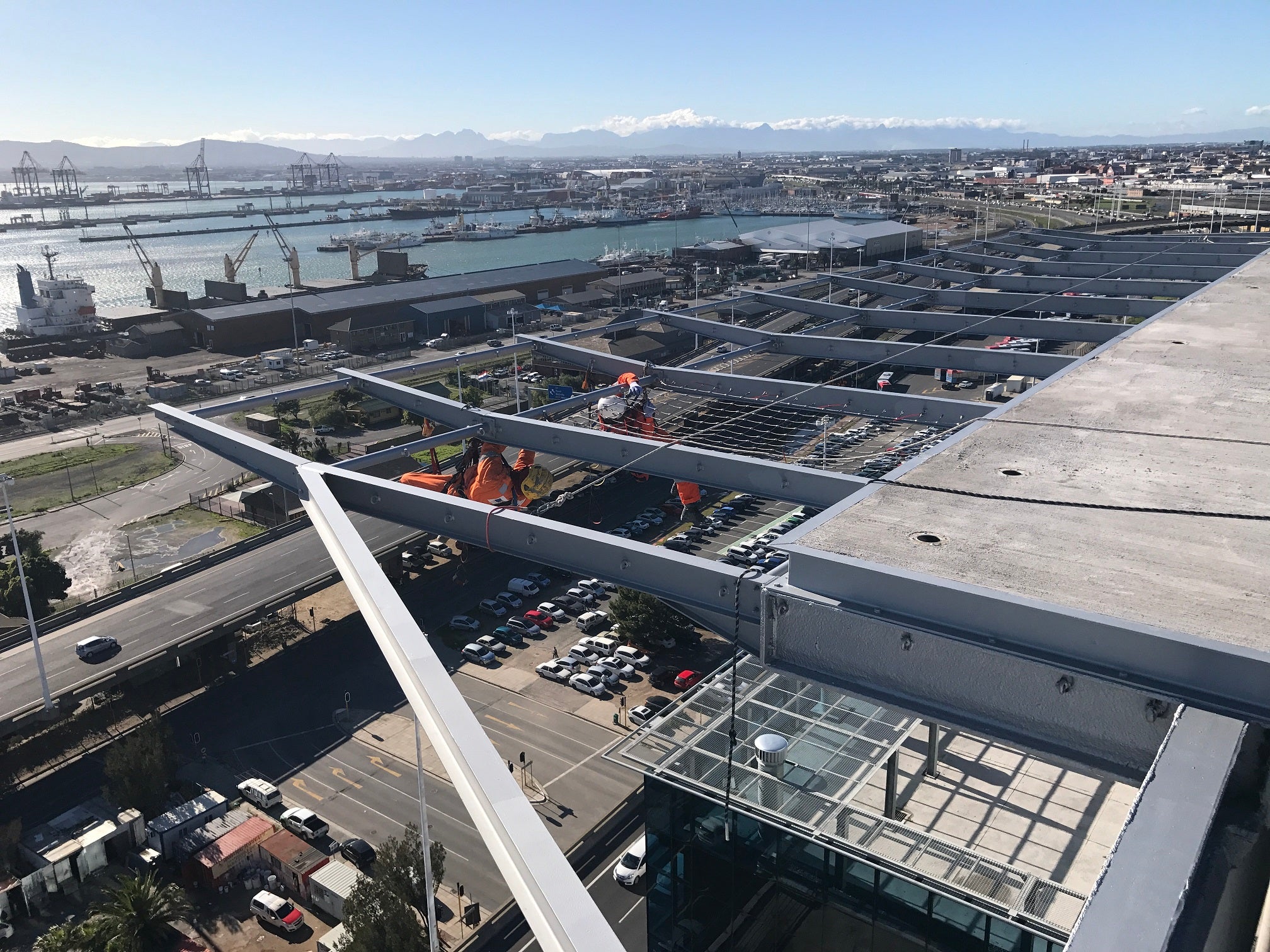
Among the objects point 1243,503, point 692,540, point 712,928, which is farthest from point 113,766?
point 1243,503

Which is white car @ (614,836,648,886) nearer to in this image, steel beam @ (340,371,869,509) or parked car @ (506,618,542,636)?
steel beam @ (340,371,869,509)

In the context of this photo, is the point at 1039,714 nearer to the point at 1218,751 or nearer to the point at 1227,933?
the point at 1218,751

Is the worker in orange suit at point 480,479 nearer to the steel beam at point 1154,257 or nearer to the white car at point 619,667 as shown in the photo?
the white car at point 619,667

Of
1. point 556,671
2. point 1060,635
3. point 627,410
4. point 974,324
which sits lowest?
point 556,671

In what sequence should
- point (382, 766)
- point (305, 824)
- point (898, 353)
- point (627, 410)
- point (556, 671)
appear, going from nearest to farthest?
point (305, 824) → point (382, 766) → point (627, 410) → point (898, 353) → point (556, 671)

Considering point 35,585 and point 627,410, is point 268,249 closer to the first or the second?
point 35,585

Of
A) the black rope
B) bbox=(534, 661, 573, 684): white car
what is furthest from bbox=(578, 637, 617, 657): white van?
the black rope

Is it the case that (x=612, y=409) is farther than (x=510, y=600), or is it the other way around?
(x=510, y=600)

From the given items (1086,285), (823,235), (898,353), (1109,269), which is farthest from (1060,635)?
(823,235)
